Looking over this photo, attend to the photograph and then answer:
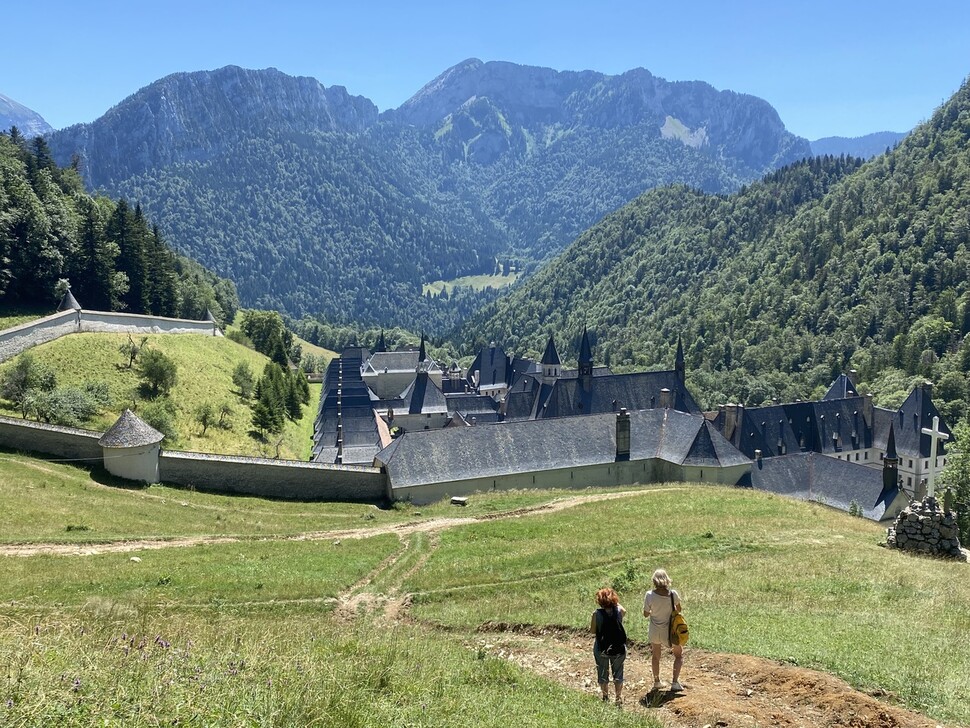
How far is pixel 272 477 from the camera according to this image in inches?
1582

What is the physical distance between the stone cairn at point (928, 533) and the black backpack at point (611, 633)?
19968 millimetres

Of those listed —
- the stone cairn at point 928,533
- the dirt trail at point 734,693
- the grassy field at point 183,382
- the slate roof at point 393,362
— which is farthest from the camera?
the slate roof at point 393,362

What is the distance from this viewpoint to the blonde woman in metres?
12.4

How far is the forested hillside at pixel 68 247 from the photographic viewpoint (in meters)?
66.6

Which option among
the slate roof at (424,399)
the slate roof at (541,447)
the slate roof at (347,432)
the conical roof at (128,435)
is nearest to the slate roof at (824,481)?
the slate roof at (541,447)

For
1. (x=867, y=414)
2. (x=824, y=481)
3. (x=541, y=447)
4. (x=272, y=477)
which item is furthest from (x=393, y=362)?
(x=272, y=477)

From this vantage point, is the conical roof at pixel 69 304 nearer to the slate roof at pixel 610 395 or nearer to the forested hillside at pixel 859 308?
the slate roof at pixel 610 395

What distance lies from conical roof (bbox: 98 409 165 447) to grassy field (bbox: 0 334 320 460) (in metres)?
9.87

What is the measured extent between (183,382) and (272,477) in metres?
25.7

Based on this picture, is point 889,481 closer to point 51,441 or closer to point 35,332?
point 51,441

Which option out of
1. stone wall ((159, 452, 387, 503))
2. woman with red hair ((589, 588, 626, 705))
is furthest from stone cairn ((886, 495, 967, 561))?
stone wall ((159, 452, 387, 503))

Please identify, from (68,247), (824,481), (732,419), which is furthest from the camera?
(68,247)

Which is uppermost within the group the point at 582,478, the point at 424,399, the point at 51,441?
the point at 51,441

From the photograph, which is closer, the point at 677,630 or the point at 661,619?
the point at 677,630
